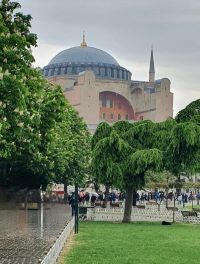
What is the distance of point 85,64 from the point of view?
538 feet

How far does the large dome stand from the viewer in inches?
6422

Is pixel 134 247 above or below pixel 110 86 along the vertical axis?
below

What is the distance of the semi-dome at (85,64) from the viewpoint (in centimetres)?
16325

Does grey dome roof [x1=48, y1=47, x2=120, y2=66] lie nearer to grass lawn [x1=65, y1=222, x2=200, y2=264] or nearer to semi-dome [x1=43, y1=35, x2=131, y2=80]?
semi-dome [x1=43, y1=35, x2=131, y2=80]

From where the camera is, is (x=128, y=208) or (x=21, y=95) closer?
(x=21, y=95)

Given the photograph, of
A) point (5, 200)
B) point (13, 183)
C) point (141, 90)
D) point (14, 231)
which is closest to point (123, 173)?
point (14, 231)

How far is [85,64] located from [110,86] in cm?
820

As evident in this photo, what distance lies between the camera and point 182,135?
34.8 m

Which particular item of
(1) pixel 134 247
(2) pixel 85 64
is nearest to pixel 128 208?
(1) pixel 134 247

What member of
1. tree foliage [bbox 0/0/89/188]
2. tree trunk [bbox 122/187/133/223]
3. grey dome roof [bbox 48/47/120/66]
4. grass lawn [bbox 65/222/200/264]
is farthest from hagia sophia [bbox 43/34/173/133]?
grass lawn [bbox 65/222/200/264]

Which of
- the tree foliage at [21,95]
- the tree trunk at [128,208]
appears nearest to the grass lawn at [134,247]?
the tree foliage at [21,95]

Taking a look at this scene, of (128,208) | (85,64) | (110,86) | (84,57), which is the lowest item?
(128,208)

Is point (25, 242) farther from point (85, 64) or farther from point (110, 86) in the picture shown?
point (85, 64)

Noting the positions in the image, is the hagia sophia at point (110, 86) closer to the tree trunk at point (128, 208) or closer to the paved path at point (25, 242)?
the tree trunk at point (128, 208)
